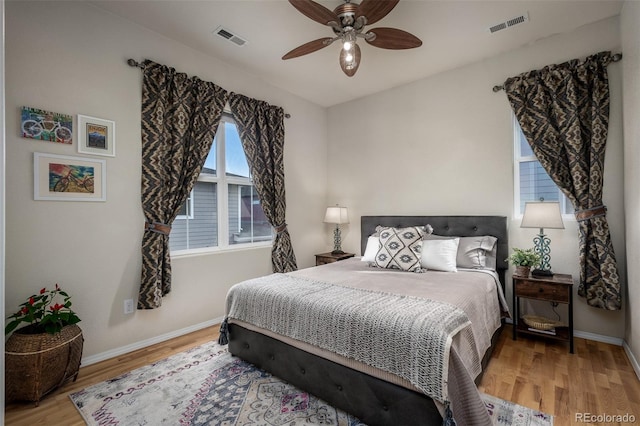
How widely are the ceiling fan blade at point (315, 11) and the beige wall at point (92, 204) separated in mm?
1700

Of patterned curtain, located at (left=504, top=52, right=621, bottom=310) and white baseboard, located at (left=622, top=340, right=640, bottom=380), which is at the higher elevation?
patterned curtain, located at (left=504, top=52, right=621, bottom=310)

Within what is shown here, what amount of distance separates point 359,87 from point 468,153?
1711 millimetres

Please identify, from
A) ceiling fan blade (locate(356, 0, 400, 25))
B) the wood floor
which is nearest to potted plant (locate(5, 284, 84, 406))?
the wood floor

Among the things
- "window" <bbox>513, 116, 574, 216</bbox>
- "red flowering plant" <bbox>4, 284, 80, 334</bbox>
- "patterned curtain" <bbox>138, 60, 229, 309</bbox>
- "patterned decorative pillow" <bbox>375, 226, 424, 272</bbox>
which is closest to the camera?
"red flowering plant" <bbox>4, 284, 80, 334</bbox>

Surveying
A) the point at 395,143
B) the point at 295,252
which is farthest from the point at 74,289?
the point at 395,143

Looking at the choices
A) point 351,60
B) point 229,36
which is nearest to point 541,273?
point 351,60

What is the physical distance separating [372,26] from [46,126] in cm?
286

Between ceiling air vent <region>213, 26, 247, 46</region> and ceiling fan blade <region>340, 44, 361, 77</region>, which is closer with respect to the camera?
ceiling fan blade <region>340, 44, 361, 77</region>

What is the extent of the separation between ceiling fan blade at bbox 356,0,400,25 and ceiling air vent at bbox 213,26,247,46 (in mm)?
1385

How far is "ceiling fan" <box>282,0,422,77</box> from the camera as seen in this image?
2.04 m

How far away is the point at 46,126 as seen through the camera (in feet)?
7.61

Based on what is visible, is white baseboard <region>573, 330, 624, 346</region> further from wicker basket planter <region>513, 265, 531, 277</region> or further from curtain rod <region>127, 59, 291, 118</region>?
curtain rod <region>127, 59, 291, 118</region>

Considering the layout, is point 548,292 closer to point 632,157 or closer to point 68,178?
point 632,157

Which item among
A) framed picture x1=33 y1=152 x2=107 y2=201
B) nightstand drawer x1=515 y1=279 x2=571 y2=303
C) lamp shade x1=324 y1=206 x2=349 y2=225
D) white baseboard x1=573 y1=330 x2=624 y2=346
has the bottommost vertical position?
white baseboard x1=573 y1=330 x2=624 y2=346
